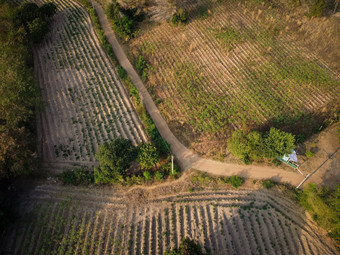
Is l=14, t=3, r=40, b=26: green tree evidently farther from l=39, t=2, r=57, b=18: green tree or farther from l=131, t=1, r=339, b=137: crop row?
l=131, t=1, r=339, b=137: crop row

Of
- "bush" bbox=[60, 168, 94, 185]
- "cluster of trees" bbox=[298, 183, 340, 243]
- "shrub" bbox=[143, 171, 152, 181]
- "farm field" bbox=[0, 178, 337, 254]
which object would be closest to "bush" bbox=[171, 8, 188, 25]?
"shrub" bbox=[143, 171, 152, 181]

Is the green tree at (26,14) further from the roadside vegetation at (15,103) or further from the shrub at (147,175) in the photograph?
the shrub at (147,175)

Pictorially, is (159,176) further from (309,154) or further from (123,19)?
(123,19)

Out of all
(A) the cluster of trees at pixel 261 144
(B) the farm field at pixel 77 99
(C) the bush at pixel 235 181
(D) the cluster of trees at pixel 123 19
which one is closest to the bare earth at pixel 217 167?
(C) the bush at pixel 235 181

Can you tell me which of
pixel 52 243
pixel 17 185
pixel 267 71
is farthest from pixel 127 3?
pixel 52 243

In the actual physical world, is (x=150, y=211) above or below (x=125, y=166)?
below

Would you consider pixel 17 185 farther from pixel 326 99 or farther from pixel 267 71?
pixel 326 99
